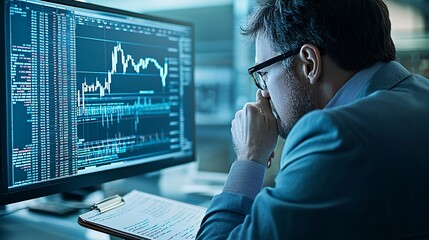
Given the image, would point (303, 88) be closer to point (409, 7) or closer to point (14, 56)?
point (14, 56)

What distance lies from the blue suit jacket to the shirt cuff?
12cm

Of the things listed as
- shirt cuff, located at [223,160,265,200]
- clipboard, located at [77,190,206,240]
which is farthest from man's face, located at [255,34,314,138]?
clipboard, located at [77,190,206,240]

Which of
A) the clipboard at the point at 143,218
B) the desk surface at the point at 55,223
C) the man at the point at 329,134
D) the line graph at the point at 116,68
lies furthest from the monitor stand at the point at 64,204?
the man at the point at 329,134

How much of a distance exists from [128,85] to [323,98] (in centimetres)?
48

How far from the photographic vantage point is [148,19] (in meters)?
1.11

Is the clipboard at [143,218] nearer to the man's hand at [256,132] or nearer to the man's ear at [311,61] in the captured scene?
the man's hand at [256,132]

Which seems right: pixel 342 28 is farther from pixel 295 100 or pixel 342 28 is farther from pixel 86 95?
pixel 86 95

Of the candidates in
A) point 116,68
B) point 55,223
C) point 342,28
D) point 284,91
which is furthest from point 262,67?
point 55,223

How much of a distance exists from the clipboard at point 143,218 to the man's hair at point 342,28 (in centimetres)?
45

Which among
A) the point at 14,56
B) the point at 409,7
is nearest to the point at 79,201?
the point at 14,56

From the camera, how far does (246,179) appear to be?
2.72ft

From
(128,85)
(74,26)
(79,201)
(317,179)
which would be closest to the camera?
(317,179)

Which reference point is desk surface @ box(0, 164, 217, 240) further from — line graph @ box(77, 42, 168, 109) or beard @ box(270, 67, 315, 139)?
beard @ box(270, 67, 315, 139)

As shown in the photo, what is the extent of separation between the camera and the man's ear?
835 millimetres
